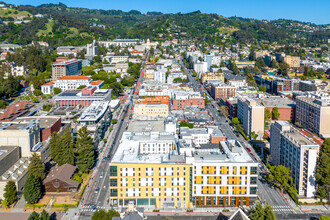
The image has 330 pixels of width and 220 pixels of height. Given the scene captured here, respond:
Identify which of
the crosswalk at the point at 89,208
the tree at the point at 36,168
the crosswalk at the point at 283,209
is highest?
the tree at the point at 36,168

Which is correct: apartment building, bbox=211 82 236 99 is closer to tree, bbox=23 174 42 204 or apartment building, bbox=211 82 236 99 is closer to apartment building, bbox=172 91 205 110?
apartment building, bbox=172 91 205 110

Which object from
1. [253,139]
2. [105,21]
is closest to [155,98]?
[253,139]

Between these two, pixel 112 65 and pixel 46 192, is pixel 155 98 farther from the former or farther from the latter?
pixel 112 65

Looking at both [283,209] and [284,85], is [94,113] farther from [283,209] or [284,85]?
[284,85]

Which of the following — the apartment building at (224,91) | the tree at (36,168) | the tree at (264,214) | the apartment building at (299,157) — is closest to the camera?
the tree at (264,214)

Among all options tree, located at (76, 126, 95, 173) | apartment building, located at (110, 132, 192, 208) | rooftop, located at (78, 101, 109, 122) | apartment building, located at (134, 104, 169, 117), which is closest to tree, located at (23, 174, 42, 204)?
tree, located at (76, 126, 95, 173)

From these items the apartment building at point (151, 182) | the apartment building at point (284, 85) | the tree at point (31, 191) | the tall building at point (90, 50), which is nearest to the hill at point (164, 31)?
the tall building at point (90, 50)

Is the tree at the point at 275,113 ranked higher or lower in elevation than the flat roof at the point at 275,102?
lower

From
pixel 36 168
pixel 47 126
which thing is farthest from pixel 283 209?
pixel 47 126

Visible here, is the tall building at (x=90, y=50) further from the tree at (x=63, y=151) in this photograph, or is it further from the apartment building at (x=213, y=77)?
the tree at (x=63, y=151)
